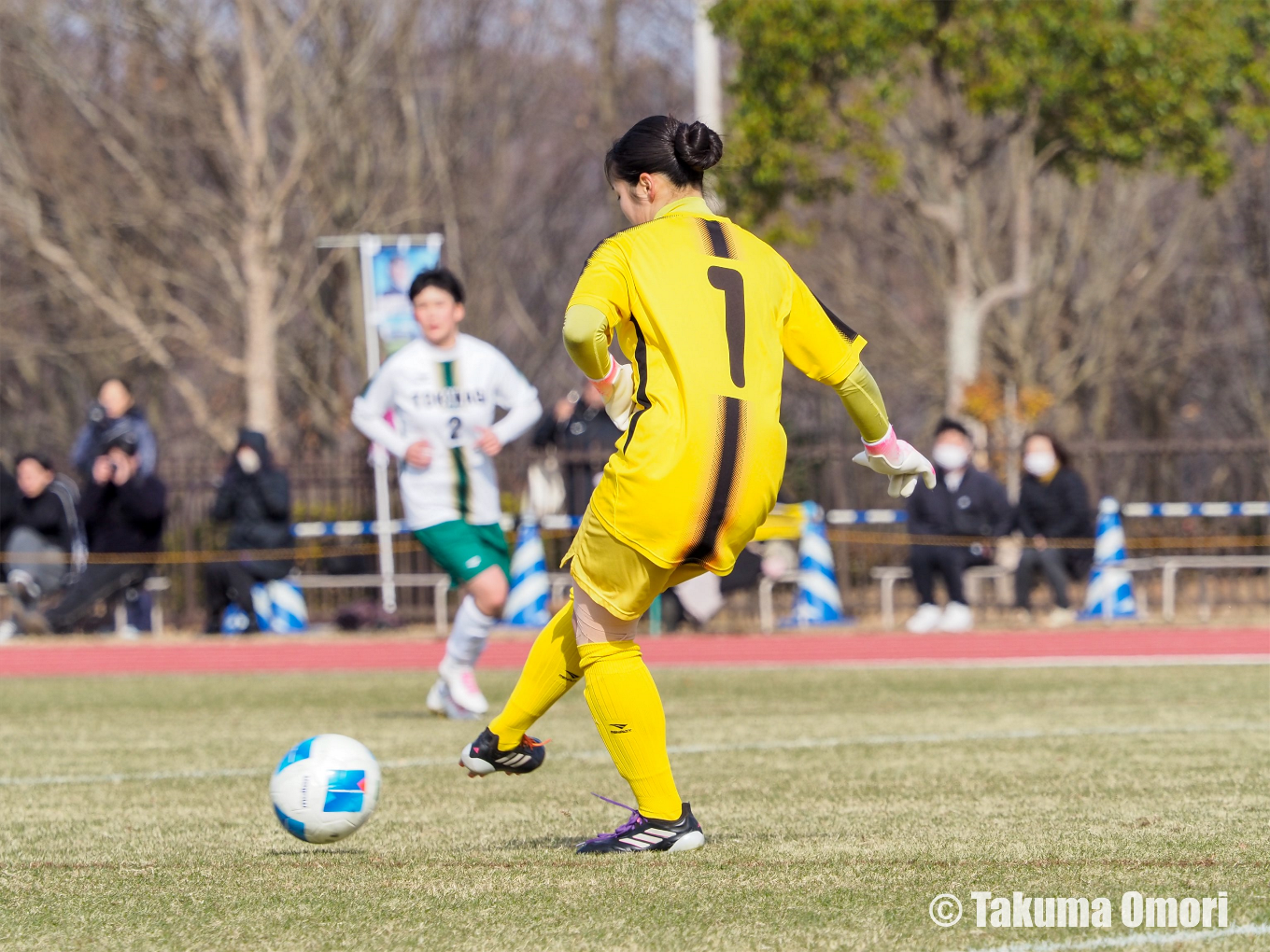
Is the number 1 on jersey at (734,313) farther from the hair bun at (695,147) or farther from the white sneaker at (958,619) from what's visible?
the white sneaker at (958,619)

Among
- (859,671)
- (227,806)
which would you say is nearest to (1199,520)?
(859,671)

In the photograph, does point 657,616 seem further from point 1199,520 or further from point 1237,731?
point 1237,731

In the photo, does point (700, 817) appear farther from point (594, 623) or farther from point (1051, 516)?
point (1051, 516)

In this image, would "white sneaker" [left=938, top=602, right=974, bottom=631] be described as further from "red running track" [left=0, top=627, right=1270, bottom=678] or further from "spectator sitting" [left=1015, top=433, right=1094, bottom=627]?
"spectator sitting" [left=1015, top=433, right=1094, bottom=627]

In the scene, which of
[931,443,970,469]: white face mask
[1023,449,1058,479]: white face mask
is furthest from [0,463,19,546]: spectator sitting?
[1023,449,1058,479]: white face mask

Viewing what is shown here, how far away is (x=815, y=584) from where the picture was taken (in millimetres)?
17203

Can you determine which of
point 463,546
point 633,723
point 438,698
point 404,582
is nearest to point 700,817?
point 633,723

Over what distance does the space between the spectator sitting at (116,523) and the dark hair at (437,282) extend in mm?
8020

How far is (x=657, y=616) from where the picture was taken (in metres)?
16.5

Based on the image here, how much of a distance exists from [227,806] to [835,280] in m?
23.2

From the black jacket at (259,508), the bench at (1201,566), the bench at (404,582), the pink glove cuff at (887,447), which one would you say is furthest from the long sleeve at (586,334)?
the bench at (1201,566)

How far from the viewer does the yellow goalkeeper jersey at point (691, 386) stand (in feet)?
15.6

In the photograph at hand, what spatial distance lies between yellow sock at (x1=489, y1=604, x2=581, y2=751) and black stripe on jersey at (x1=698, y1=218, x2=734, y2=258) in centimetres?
108

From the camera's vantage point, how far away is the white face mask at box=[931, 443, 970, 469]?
16500 millimetres
